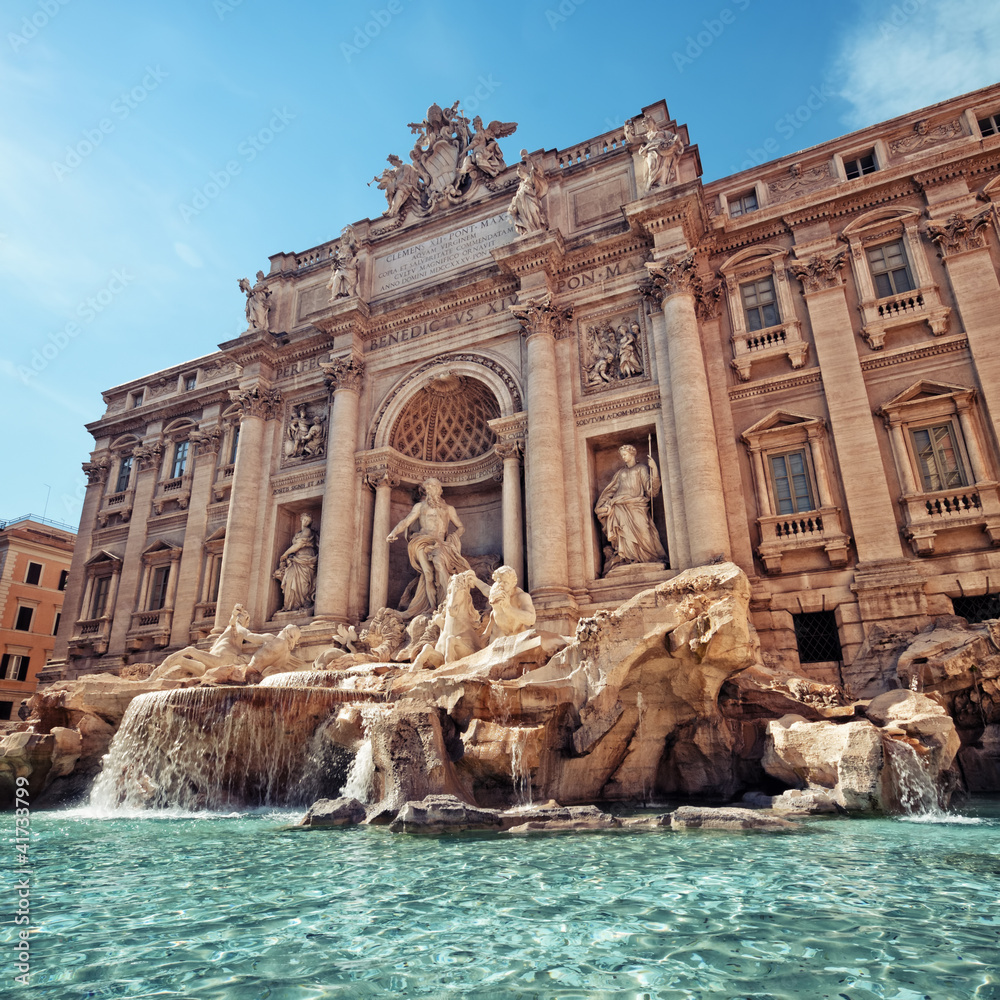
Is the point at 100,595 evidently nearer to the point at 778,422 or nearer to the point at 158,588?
the point at 158,588

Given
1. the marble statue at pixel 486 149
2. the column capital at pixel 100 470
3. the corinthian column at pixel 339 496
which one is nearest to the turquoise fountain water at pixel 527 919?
the corinthian column at pixel 339 496

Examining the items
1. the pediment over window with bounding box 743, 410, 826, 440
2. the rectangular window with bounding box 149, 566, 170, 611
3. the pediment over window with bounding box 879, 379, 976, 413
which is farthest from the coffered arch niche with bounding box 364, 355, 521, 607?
the pediment over window with bounding box 879, 379, 976, 413

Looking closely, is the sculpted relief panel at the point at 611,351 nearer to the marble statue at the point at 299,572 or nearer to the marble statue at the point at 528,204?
the marble statue at the point at 528,204

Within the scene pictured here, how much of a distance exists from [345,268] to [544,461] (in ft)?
33.6

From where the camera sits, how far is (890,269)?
16609 mm

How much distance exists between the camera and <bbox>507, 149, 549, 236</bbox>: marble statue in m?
19.5

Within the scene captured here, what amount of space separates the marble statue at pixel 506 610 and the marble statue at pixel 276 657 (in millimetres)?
5260

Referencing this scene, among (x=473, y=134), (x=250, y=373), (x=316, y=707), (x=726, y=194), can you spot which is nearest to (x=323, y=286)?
(x=250, y=373)

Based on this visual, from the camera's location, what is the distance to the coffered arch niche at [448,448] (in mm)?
20266

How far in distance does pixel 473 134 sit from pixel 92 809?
21.3 metres

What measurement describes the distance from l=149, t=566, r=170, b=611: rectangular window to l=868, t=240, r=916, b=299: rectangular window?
22734mm

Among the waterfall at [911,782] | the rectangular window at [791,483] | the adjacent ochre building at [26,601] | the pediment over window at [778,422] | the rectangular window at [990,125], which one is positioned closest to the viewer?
the waterfall at [911,782]

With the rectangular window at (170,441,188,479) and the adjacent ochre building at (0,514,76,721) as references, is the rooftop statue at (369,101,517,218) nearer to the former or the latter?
the rectangular window at (170,441,188,479)

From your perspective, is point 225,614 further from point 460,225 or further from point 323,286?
point 460,225
